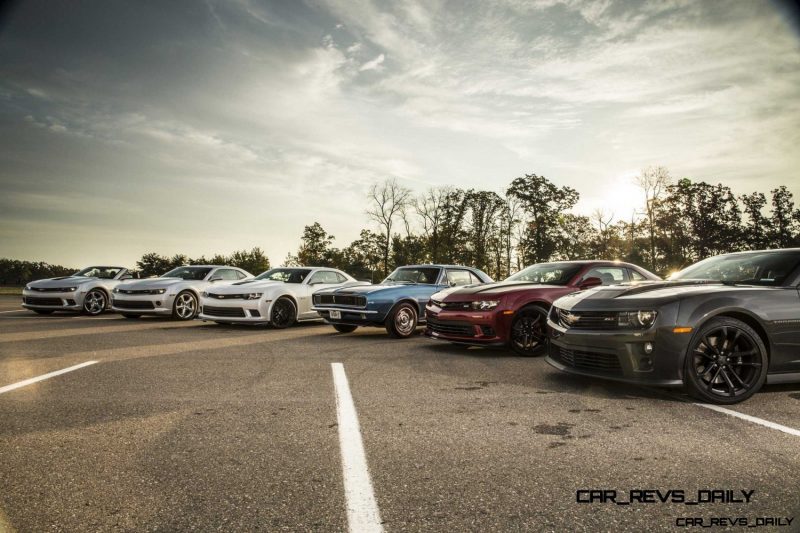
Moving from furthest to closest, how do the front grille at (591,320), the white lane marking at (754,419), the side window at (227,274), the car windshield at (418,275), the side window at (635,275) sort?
the side window at (227,274) → the car windshield at (418,275) → the side window at (635,275) → the front grille at (591,320) → the white lane marking at (754,419)

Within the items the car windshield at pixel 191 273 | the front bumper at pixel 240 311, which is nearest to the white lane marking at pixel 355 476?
the front bumper at pixel 240 311

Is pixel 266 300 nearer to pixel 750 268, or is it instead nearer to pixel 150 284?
pixel 150 284

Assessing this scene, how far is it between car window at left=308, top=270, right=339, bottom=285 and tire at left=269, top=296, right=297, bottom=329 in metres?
0.87

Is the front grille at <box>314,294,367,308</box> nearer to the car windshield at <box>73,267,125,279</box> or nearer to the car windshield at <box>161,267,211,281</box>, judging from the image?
the car windshield at <box>161,267,211,281</box>

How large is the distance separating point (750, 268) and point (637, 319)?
1698mm

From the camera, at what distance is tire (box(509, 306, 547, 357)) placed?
712cm

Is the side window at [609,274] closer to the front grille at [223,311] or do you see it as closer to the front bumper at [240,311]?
the front bumper at [240,311]

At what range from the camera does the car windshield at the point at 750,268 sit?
4.90 m

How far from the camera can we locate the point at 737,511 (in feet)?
7.38

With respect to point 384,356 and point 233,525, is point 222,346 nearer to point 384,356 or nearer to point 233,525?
point 384,356

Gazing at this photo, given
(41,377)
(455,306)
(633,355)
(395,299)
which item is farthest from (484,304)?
(41,377)

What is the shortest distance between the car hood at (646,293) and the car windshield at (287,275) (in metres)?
7.92

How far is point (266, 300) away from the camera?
10992mm

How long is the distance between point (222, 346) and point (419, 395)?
4.59m
